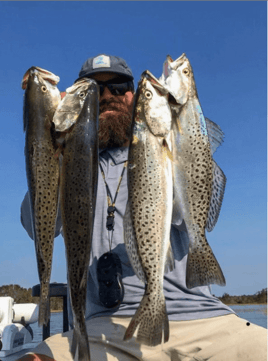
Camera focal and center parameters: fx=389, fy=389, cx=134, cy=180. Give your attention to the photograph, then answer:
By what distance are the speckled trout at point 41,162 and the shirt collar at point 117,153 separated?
5.58 ft

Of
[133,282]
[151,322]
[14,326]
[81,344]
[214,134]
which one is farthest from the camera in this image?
[14,326]

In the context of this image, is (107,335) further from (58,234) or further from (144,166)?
(144,166)

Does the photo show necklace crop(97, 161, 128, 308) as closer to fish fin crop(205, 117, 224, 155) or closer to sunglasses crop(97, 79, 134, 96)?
fish fin crop(205, 117, 224, 155)

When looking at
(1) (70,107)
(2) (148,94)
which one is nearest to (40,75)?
(1) (70,107)

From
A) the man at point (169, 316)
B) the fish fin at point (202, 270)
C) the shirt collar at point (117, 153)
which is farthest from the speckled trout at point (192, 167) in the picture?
the shirt collar at point (117, 153)

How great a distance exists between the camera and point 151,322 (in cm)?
270

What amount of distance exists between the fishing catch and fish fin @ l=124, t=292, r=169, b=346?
15.2 inches

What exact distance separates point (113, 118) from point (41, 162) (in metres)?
2.02

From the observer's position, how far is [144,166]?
2887 mm

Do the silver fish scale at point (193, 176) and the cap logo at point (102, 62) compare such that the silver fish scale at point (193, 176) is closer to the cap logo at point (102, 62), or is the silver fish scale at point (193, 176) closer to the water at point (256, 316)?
the cap logo at point (102, 62)

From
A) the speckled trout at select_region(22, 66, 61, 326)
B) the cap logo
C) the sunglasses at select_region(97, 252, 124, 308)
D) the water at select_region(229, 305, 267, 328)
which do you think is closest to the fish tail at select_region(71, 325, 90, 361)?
the speckled trout at select_region(22, 66, 61, 326)

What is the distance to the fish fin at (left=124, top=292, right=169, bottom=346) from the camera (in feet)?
8.79

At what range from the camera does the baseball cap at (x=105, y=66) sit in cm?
455

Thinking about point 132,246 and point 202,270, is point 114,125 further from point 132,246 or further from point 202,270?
point 202,270
